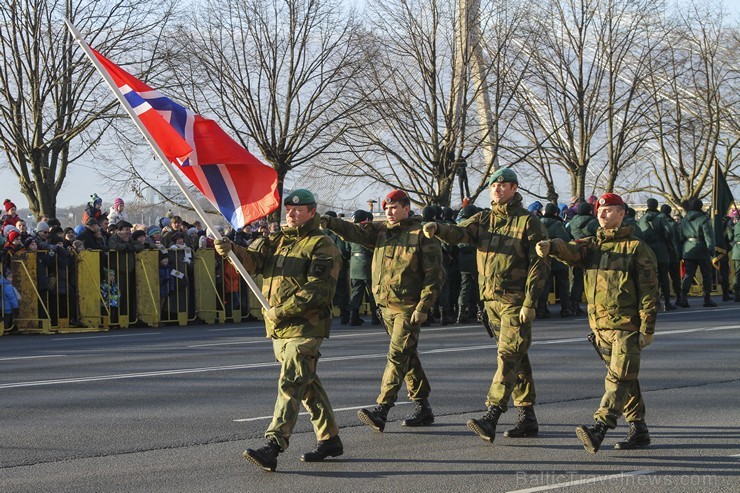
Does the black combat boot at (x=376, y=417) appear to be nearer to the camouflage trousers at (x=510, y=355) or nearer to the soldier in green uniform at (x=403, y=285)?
the soldier in green uniform at (x=403, y=285)

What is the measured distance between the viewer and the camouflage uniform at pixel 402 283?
898cm

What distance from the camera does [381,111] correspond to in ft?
110

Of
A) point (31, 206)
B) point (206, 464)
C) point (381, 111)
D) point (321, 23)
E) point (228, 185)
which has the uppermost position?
point (321, 23)

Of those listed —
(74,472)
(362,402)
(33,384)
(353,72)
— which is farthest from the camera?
(353,72)

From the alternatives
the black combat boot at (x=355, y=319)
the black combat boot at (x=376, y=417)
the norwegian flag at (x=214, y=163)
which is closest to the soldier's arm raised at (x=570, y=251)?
the black combat boot at (x=376, y=417)

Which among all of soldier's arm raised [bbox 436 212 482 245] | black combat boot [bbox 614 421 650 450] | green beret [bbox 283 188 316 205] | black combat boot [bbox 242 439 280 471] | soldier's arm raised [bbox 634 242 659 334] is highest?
green beret [bbox 283 188 316 205]

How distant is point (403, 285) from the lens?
362 inches

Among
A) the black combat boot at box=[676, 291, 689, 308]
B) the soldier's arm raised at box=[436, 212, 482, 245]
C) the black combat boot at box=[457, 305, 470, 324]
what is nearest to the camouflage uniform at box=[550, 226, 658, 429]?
the soldier's arm raised at box=[436, 212, 482, 245]

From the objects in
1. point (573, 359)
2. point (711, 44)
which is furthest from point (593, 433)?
point (711, 44)

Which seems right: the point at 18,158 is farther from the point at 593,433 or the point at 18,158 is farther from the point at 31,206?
the point at 593,433

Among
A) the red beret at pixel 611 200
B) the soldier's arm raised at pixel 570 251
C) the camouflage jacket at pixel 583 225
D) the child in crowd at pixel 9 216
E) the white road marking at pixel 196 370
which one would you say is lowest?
the white road marking at pixel 196 370

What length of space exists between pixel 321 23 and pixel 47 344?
17877mm

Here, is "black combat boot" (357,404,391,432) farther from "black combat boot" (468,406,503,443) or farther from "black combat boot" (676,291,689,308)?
"black combat boot" (676,291,689,308)

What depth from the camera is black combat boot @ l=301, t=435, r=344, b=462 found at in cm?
777
